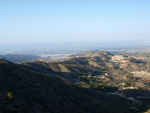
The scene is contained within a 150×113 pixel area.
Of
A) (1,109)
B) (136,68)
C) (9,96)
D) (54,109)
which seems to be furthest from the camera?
(136,68)

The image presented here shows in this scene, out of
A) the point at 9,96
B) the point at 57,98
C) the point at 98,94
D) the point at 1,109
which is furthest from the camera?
the point at 98,94

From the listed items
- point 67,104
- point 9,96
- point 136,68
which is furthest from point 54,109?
point 136,68

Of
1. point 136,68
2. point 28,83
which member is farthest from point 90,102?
point 136,68

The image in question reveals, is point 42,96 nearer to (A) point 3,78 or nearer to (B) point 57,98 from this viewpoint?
(B) point 57,98

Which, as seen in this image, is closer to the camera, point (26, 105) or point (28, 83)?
point (26, 105)

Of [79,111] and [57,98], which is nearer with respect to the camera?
[79,111]

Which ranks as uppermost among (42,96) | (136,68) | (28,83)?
(28,83)

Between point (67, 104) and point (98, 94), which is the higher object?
point (67, 104)

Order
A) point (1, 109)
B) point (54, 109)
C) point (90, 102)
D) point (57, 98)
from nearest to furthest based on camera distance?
point (1, 109) < point (54, 109) < point (57, 98) < point (90, 102)

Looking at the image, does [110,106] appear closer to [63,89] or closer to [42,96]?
[63,89]
